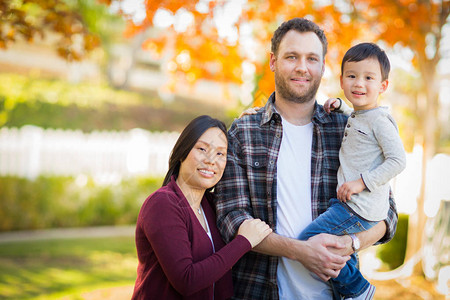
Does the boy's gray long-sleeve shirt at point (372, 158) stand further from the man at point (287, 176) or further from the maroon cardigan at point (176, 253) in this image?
the maroon cardigan at point (176, 253)

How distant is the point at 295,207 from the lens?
7.57ft

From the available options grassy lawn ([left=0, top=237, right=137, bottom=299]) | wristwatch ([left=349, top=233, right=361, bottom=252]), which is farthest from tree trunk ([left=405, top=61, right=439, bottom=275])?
wristwatch ([left=349, top=233, right=361, bottom=252])

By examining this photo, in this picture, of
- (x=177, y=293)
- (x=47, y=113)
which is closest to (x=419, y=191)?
(x=177, y=293)

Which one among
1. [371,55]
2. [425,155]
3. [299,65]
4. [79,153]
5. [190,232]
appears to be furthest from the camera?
[79,153]

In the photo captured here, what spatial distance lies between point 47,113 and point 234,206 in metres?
13.4

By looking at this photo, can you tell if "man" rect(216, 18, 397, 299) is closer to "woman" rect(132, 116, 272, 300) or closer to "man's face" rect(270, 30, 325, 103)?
"man's face" rect(270, 30, 325, 103)

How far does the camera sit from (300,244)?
2.13 m

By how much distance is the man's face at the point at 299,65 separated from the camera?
2.36m

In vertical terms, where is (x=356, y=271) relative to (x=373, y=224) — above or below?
below

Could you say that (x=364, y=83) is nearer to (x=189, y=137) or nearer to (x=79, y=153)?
(x=189, y=137)

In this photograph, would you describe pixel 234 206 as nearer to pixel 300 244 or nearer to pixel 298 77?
pixel 300 244

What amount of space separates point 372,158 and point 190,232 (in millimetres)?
949

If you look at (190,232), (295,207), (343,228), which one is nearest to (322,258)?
(343,228)

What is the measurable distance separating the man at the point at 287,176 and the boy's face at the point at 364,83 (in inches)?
8.2
